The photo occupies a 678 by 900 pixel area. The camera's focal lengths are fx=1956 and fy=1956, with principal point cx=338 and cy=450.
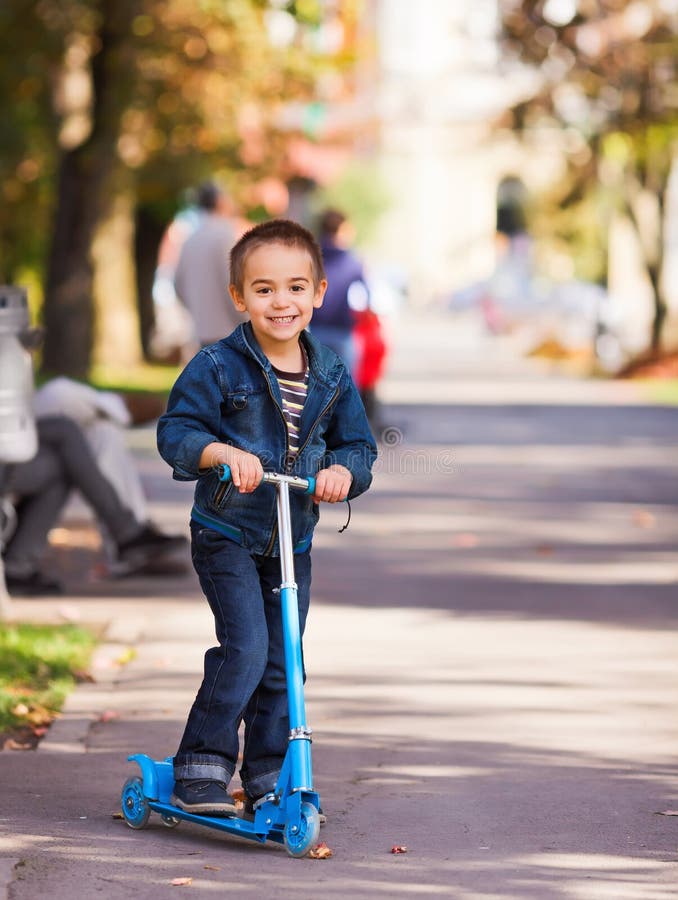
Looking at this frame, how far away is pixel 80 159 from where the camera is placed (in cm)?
2194

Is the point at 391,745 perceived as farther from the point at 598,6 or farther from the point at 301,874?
the point at 598,6

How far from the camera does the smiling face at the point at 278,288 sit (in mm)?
5094

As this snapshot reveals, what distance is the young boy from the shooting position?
5086 mm

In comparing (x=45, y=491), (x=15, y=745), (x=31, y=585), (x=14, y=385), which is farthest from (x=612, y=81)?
(x=15, y=745)

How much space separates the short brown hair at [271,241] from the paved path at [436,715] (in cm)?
151

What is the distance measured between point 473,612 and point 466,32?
2126 centimetres

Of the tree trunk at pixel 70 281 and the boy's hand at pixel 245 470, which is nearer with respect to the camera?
the boy's hand at pixel 245 470

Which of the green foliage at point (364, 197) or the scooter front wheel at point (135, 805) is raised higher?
the green foliage at point (364, 197)

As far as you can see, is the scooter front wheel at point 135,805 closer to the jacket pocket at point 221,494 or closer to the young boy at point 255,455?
the young boy at point 255,455

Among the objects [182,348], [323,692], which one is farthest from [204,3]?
[323,692]

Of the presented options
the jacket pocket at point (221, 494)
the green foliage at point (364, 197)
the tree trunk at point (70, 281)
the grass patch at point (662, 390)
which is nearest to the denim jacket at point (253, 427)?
the jacket pocket at point (221, 494)

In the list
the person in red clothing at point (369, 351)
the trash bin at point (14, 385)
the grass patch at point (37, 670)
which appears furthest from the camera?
the person in red clothing at point (369, 351)

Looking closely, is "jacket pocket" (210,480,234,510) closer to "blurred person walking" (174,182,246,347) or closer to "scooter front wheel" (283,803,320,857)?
"scooter front wheel" (283,803,320,857)

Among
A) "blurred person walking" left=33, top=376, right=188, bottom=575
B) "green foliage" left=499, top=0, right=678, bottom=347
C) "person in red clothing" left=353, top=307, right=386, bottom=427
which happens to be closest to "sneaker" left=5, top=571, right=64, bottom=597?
"blurred person walking" left=33, top=376, right=188, bottom=575
